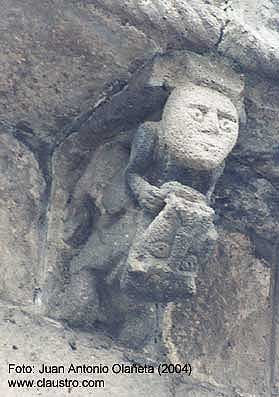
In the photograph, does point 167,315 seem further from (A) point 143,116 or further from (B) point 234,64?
(B) point 234,64

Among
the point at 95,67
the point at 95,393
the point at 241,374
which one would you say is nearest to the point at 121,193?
the point at 95,67

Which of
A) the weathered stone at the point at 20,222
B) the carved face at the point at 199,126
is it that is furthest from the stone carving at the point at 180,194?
the weathered stone at the point at 20,222

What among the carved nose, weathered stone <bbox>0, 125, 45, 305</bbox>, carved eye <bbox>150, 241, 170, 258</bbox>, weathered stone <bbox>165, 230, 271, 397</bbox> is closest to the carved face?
the carved nose

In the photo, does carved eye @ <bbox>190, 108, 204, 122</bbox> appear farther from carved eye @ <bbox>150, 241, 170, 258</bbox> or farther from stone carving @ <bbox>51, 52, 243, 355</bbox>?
carved eye @ <bbox>150, 241, 170, 258</bbox>

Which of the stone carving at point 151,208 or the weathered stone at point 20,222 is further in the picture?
the weathered stone at point 20,222

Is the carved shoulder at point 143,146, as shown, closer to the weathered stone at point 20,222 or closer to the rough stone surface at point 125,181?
the rough stone surface at point 125,181

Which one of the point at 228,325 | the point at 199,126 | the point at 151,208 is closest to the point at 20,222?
the point at 151,208

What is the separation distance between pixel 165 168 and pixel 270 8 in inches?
23.5

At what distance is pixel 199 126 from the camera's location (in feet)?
8.11

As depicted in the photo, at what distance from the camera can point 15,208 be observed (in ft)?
9.05

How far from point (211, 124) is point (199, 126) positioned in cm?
4

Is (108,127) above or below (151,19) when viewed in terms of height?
below

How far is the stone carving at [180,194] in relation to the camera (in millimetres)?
2449

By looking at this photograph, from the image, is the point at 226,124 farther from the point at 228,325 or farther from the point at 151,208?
the point at 228,325
